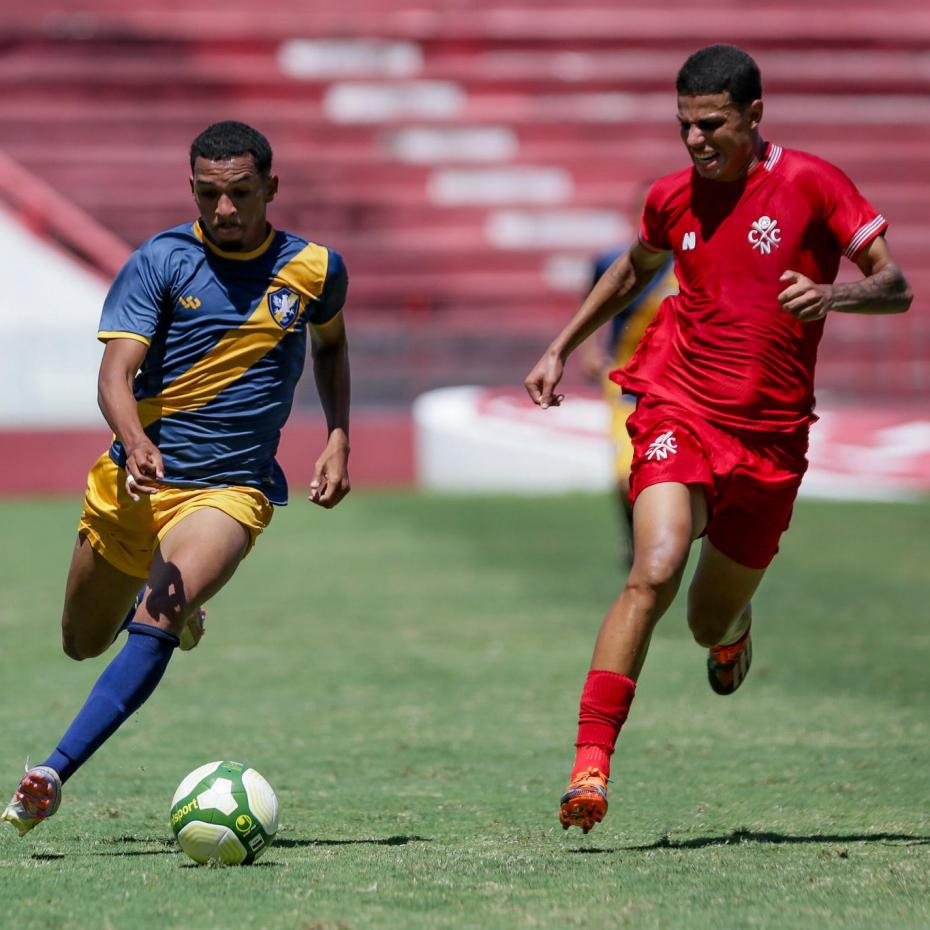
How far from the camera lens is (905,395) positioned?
63.4 feet

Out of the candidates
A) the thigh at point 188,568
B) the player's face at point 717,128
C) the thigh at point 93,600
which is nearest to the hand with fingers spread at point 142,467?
the thigh at point 188,568

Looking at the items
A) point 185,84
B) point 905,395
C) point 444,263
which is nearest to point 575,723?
point 905,395

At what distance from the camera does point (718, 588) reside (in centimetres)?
577

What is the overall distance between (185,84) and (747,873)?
21.4m

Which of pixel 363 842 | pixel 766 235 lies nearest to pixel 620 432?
pixel 766 235

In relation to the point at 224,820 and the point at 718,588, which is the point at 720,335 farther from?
the point at 224,820

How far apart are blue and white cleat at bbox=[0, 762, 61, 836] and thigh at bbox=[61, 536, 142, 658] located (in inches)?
33.9

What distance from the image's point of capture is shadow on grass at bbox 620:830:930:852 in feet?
15.8

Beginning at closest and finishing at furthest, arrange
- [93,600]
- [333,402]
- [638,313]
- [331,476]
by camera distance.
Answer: [331,476] < [93,600] < [333,402] < [638,313]

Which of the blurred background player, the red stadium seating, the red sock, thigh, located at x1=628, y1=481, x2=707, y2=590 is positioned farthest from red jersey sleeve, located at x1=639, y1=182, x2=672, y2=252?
the red stadium seating

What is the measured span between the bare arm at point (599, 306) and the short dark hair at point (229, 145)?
1072 mm

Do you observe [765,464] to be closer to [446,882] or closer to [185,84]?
[446,882]

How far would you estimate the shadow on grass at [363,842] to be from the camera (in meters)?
4.91

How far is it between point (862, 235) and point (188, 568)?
2.20 m
